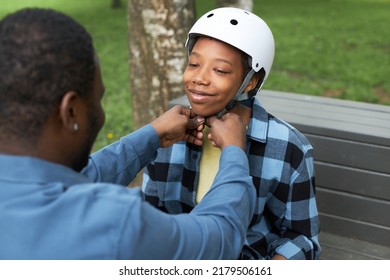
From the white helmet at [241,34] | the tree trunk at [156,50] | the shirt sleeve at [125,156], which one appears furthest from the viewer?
the tree trunk at [156,50]

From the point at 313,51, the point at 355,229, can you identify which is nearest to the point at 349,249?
the point at 355,229

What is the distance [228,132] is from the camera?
7.16 ft

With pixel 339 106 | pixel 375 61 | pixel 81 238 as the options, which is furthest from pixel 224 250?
pixel 375 61

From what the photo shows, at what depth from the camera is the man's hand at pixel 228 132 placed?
6.97ft

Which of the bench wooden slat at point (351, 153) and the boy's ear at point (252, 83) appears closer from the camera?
the boy's ear at point (252, 83)

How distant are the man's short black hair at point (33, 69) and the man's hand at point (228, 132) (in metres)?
0.76

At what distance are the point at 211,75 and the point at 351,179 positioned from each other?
1480mm

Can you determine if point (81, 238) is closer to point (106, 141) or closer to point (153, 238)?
point (153, 238)

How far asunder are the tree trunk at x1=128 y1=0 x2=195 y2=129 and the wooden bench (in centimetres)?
117

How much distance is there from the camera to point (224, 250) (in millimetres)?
1714

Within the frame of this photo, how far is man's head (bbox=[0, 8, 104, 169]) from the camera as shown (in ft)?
4.83

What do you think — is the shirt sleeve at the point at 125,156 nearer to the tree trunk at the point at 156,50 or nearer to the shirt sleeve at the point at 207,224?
the shirt sleeve at the point at 207,224

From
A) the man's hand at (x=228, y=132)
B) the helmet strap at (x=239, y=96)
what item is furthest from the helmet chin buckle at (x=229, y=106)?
the man's hand at (x=228, y=132)

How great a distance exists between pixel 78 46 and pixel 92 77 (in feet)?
0.35
